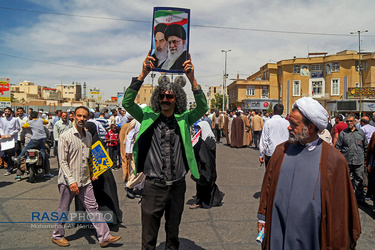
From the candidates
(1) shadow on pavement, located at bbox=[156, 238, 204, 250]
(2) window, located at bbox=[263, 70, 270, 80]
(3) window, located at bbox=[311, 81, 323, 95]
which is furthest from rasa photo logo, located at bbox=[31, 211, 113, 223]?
(2) window, located at bbox=[263, 70, 270, 80]

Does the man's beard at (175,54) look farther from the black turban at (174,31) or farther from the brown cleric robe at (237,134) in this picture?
the brown cleric robe at (237,134)

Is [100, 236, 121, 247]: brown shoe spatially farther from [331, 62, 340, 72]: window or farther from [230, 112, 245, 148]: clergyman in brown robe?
[331, 62, 340, 72]: window

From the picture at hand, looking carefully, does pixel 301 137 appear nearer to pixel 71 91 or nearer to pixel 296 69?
pixel 296 69

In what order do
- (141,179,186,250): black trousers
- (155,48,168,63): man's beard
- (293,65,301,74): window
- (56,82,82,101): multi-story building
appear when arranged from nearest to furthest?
(141,179,186,250): black trousers
(155,48,168,63): man's beard
(293,65,301,74): window
(56,82,82,101): multi-story building

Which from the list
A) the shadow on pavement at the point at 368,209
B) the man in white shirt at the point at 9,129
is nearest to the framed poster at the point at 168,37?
the shadow on pavement at the point at 368,209

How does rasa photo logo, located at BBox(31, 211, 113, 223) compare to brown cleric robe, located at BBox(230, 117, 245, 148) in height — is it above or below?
below

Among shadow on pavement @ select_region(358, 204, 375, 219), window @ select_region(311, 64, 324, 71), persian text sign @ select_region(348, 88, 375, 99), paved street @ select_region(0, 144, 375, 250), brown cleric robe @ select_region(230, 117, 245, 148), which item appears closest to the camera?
paved street @ select_region(0, 144, 375, 250)

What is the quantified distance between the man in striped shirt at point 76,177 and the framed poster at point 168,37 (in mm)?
1712

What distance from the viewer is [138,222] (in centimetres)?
505

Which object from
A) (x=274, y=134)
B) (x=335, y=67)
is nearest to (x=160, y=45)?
(x=274, y=134)

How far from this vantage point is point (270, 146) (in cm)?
617

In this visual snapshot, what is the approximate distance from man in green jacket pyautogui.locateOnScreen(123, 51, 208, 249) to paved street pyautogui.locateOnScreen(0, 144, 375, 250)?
4.28 feet

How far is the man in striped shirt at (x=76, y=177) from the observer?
4074 mm

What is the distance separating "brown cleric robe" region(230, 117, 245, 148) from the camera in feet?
54.2
